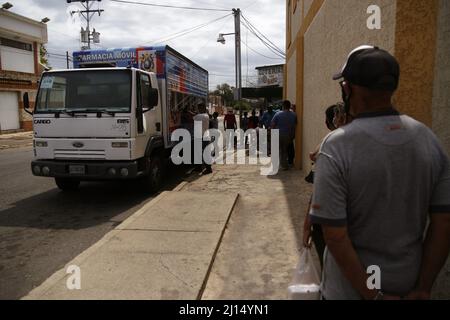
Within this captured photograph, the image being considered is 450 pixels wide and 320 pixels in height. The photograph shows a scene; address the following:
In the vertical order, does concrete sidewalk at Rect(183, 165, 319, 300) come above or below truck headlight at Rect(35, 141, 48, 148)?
below

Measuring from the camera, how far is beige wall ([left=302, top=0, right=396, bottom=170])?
3.45m

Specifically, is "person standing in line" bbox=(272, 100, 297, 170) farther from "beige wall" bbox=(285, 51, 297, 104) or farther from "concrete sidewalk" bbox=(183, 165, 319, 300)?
"beige wall" bbox=(285, 51, 297, 104)

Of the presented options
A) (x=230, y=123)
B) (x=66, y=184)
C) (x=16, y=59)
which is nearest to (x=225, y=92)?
(x=16, y=59)

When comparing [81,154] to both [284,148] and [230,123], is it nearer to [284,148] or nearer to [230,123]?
[284,148]

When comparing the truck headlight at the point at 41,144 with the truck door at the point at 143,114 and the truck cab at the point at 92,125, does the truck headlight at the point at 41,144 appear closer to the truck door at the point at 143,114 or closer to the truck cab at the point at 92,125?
the truck cab at the point at 92,125

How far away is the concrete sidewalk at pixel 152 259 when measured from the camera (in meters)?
3.48

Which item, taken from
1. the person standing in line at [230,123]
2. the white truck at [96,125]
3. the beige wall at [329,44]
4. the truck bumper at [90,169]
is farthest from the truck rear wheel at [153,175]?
the person standing in line at [230,123]

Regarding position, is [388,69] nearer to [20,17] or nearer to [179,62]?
[179,62]

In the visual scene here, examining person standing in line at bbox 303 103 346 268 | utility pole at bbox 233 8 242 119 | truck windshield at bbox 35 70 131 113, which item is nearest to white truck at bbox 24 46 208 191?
truck windshield at bbox 35 70 131 113

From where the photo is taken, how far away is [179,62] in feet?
32.8

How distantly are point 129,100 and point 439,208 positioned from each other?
20.1 feet

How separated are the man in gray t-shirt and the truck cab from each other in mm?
5707

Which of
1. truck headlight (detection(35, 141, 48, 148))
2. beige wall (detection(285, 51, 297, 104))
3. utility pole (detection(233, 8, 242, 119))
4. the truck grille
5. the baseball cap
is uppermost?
utility pole (detection(233, 8, 242, 119))
